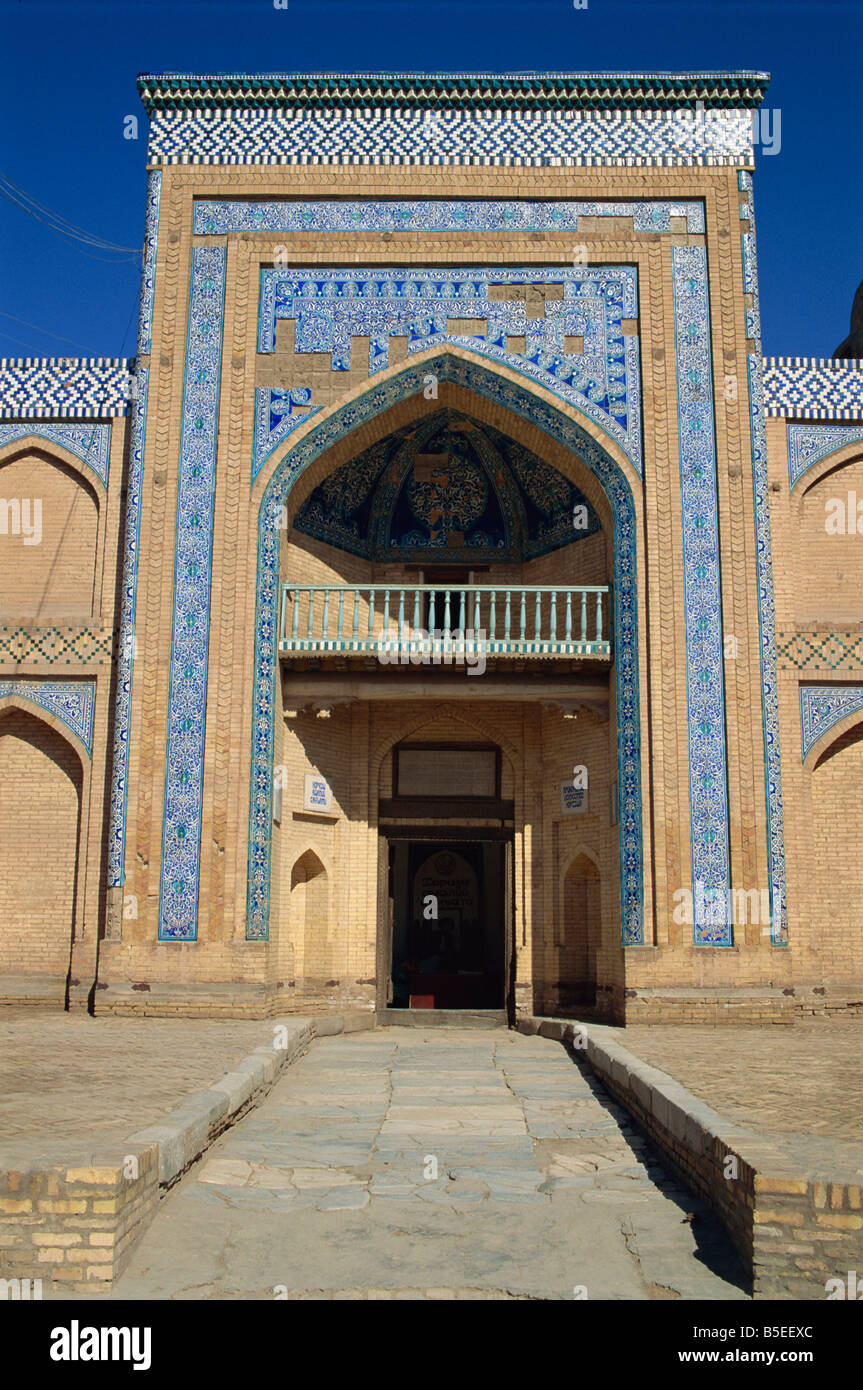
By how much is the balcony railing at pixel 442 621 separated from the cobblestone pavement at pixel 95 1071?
11.8 feet

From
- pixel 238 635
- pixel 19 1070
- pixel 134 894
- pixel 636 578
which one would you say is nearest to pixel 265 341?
pixel 238 635

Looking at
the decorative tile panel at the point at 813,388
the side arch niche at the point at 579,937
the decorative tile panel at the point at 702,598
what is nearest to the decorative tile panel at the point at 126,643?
the side arch niche at the point at 579,937

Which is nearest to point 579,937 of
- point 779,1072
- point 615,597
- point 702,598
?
point 615,597

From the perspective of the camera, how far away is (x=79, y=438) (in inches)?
463

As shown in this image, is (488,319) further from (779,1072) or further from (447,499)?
(779,1072)

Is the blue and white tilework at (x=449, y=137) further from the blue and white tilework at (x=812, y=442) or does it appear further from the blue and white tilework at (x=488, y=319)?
the blue and white tilework at (x=812, y=442)

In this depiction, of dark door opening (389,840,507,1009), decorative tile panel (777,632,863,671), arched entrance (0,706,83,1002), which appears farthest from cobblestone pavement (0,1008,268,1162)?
dark door opening (389,840,507,1009)

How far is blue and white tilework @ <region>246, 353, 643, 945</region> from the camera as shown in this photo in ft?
35.1

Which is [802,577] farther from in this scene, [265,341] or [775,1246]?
[775,1246]

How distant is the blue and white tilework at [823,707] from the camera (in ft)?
37.1

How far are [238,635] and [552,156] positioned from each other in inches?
228

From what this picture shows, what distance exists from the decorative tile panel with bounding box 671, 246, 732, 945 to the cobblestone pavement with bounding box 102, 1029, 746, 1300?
11.4ft

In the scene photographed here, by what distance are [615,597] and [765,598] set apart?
4.55 feet
